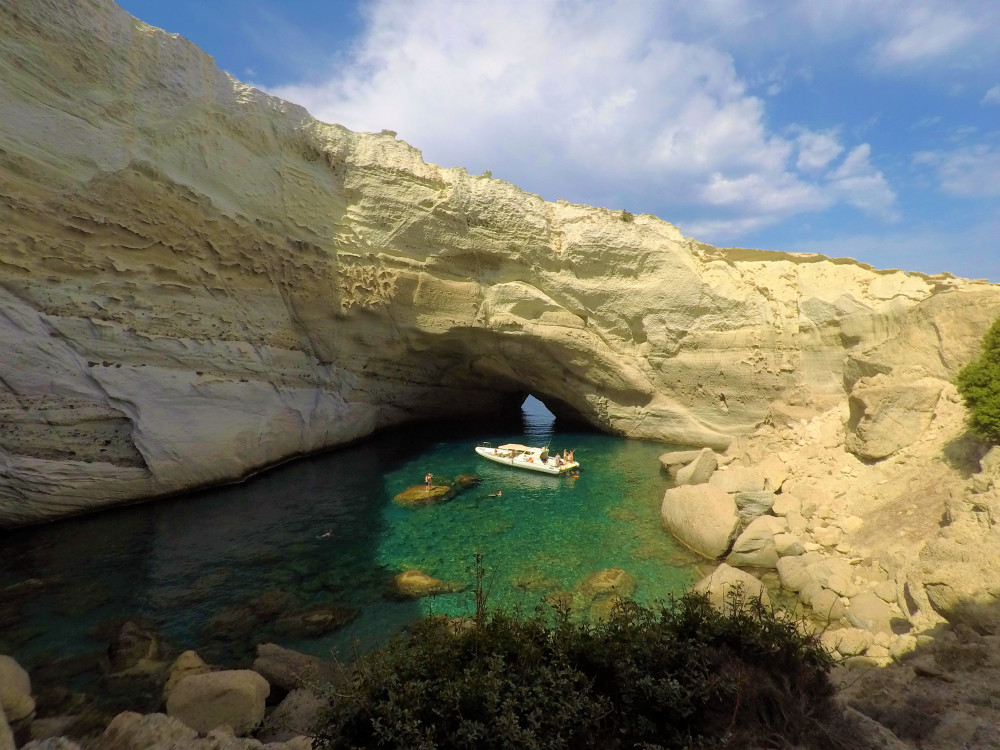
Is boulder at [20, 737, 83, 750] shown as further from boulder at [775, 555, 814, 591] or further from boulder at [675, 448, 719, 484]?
boulder at [675, 448, 719, 484]

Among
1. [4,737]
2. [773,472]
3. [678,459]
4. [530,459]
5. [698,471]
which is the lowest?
[530,459]

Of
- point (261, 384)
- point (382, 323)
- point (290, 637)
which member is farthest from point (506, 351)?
point (290, 637)

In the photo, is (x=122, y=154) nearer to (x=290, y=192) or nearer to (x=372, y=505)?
(x=290, y=192)

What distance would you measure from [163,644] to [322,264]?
493 inches

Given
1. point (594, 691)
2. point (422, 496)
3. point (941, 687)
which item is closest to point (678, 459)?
point (422, 496)

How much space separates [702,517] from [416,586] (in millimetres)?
6613

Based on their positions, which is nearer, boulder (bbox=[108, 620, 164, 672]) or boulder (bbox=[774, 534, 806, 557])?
boulder (bbox=[108, 620, 164, 672])

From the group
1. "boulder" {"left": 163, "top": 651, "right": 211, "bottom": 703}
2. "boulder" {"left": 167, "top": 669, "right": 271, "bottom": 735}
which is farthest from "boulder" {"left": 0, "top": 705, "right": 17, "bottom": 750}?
"boulder" {"left": 163, "top": 651, "right": 211, "bottom": 703}

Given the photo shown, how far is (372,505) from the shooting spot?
13.4 m

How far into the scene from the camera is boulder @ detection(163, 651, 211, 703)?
20.2 feet

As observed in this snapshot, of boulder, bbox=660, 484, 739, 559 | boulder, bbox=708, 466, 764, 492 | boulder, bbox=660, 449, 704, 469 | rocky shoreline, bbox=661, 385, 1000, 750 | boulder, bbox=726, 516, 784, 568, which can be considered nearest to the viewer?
rocky shoreline, bbox=661, 385, 1000, 750

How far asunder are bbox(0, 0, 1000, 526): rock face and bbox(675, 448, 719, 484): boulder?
14.2ft

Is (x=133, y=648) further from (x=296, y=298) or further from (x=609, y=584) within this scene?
(x=296, y=298)

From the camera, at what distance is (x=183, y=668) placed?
641cm
